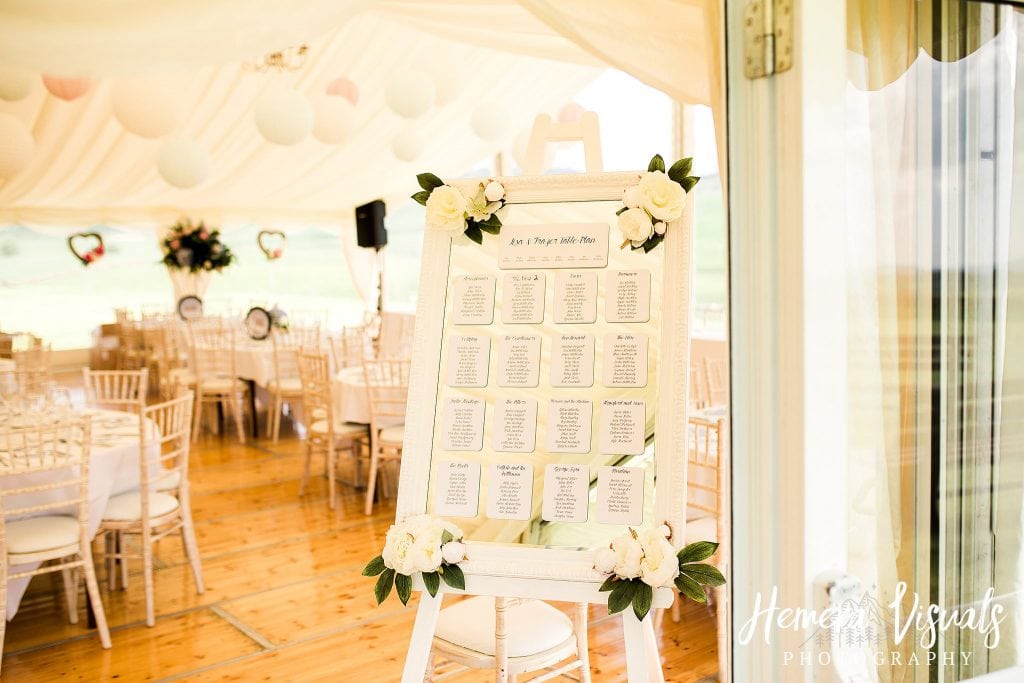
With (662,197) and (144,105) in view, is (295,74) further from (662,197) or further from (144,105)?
(662,197)

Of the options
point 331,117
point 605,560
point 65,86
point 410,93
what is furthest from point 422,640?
point 331,117

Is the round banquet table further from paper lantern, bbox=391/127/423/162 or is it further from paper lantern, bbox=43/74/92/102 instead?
paper lantern, bbox=391/127/423/162

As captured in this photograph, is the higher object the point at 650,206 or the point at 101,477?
the point at 650,206

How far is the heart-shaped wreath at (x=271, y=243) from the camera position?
41.2 ft

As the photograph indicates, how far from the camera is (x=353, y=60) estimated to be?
28.2ft

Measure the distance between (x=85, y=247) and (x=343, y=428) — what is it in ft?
27.6

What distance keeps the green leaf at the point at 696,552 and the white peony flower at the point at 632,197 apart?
793 millimetres

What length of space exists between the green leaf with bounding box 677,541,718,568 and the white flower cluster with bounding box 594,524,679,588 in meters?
0.02

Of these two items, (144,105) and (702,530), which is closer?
(702,530)

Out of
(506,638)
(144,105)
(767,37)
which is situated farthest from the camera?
(144,105)

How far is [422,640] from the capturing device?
2000 mm

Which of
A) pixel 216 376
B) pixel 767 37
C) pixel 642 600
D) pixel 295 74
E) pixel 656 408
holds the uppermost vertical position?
pixel 295 74

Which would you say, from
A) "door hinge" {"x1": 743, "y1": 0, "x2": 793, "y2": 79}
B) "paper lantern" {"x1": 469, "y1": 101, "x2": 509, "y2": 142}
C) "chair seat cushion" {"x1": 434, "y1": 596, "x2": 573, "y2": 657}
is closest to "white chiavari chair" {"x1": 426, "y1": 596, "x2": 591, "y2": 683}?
"chair seat cushion" {"x1": 434, "y1": 596, "x2": 573, "y2": 657}

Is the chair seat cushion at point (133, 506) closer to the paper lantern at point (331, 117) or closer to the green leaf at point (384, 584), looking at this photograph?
the green leaf at point (384, 584)
